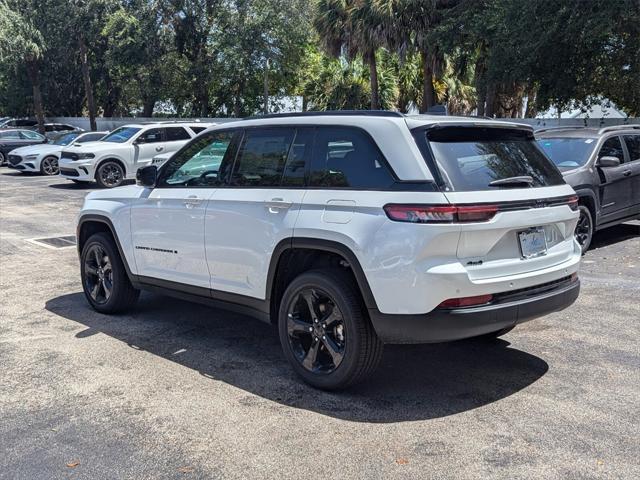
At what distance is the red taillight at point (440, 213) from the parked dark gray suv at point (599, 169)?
520 cm

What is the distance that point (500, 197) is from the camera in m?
4.16

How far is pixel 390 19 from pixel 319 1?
16.5ft

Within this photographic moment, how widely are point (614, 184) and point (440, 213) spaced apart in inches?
259

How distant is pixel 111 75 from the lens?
40.0m

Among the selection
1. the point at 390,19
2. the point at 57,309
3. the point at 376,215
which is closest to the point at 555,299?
the point at 376,215

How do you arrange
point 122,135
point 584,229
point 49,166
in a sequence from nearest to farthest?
point 584,229 → point 122,135 → point 49,166

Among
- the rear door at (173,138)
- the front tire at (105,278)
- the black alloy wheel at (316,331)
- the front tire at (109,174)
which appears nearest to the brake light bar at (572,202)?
the black alloy wheel at (316,331)

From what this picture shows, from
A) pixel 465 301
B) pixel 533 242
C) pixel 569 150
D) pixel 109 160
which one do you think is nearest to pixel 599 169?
pixel 569 150

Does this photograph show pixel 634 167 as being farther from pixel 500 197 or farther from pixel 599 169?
pixel 500 197

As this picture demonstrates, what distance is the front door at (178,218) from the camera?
5348mm

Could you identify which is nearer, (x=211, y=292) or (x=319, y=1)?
(x=211, y=292)

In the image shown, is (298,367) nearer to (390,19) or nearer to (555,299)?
(555,299)

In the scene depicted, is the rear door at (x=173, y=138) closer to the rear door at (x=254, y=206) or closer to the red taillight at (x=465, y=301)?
the rear door at (x=254, y=206)

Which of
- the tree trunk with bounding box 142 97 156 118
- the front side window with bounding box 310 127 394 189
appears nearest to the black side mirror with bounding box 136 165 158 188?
the front side window with bounding box 310 127 394 189
